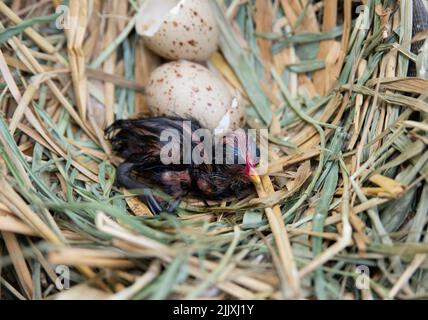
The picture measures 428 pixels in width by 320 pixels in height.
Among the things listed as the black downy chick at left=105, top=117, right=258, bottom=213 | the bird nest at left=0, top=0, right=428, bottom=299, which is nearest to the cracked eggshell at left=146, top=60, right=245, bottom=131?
the black downy chick at left=105, top=117, right=258, bottom=213

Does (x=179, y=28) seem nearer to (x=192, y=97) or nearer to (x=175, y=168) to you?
(x=192, y=97)

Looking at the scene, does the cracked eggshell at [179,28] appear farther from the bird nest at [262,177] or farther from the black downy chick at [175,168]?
the black downy chick at [175,168]

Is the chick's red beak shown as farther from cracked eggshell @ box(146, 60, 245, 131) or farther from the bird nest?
cracked eggshell @ box(146, 60, 245, 131)

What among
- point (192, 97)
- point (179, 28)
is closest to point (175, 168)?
point (192, 97)

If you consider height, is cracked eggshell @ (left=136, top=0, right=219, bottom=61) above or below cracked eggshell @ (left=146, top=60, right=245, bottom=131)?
above

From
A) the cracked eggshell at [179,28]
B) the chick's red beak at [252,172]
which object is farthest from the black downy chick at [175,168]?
the cracked eggshell at [179,28]
